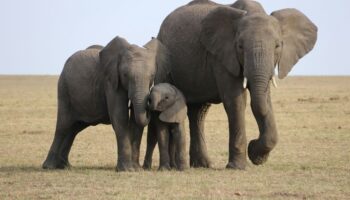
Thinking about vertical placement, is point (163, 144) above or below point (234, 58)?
below

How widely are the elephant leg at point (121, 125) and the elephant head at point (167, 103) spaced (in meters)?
0.55

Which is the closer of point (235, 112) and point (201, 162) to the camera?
point (235, 112)

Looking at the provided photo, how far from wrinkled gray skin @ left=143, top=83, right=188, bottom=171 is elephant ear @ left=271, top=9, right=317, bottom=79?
5.38 feet

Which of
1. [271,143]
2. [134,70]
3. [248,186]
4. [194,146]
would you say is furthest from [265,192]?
[194,146]

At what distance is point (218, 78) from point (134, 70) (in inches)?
55.4

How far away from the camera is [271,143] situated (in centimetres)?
1406

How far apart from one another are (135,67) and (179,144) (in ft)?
4.47

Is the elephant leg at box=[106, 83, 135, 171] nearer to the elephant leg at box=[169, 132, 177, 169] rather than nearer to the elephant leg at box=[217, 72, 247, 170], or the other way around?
the elephant leg at box=[169, 132, 177, 169]

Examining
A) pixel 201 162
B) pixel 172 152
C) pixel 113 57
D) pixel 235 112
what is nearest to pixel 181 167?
pixel 172 152

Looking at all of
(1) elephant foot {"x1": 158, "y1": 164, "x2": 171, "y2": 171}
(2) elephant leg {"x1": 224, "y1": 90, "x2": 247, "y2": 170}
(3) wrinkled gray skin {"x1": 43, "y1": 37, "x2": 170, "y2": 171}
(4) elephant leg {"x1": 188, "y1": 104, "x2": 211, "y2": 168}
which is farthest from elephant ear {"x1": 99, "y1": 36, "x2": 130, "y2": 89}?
(4) elephant leg {"x1": 188, "y1": 104, "x2": 211, "y2": 168}

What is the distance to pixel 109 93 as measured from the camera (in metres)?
14.4

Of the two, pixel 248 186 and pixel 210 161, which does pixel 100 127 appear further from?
pixel 248 186

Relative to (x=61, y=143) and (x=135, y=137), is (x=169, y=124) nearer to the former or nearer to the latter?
(x=135, y=137)

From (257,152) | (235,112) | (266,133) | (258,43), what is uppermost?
(258,43)
